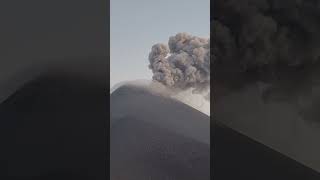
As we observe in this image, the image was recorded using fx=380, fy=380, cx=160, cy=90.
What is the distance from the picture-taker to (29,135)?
281 cm

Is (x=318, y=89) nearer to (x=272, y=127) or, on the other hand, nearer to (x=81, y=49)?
(x=272, y=127)

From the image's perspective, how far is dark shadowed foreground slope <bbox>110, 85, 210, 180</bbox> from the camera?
7023mm

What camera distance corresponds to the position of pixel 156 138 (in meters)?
7.30

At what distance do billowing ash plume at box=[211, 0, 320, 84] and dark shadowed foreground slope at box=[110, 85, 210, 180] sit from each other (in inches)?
153

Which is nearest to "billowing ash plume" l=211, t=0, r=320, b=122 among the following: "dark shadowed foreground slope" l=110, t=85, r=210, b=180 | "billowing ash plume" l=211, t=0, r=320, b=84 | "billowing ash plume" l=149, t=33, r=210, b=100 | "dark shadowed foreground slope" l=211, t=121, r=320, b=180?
"billowing ash plume" l=211, t=0, r=320, b=84

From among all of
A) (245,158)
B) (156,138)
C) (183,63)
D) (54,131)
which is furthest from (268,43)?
(156,138)

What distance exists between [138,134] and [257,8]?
14.7 ft

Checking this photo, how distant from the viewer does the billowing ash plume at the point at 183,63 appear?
6.60 metres

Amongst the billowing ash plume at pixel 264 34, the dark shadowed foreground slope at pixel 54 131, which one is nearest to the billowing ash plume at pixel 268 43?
the billowing ash plume at pixel 264 34

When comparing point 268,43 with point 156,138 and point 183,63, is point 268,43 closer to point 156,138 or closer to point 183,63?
point 183,63

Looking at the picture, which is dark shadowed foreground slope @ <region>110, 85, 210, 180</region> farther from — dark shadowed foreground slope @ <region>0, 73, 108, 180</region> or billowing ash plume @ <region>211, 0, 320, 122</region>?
dark shadowed foreground slope @ <region>0, 73, 108, 180</region>

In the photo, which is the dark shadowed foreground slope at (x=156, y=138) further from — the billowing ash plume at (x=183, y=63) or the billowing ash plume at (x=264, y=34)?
the billowing ash plume at (x=264, y=34)

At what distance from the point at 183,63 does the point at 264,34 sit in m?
4.15

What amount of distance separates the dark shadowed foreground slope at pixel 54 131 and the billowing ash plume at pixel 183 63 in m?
3.61
